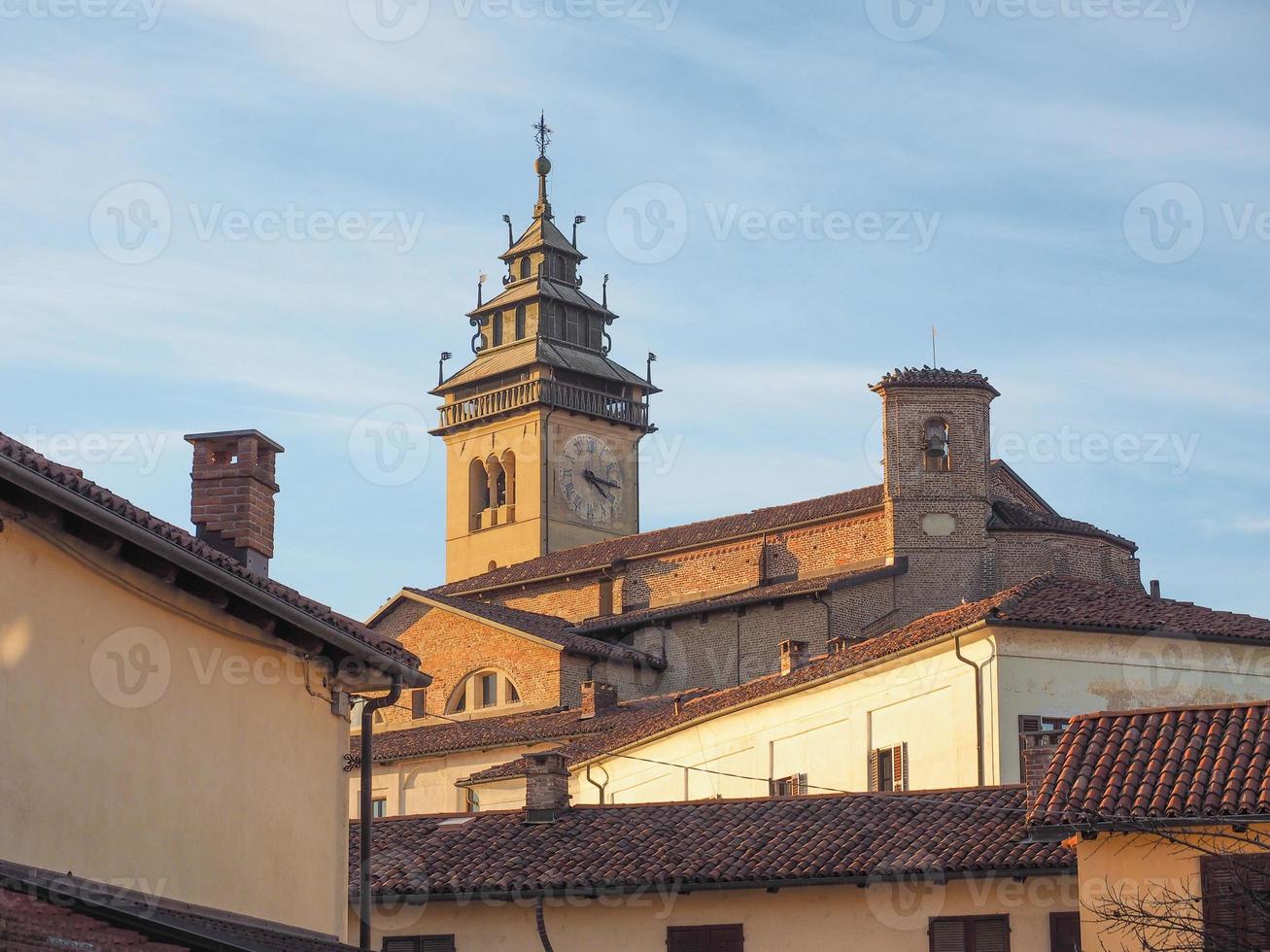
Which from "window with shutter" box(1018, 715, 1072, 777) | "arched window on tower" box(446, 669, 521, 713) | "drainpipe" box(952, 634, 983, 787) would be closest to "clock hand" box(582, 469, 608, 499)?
"arched window on tower" box(446, 669, 521, 713)

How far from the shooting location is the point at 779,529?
55.9 meters

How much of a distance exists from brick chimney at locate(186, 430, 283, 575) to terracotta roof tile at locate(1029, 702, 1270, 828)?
281 inches

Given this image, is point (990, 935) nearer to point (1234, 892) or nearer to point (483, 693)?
point (1234, 892)

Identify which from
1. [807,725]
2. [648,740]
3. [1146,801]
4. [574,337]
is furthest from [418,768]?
[574,337]

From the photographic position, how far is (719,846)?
78.5 feet

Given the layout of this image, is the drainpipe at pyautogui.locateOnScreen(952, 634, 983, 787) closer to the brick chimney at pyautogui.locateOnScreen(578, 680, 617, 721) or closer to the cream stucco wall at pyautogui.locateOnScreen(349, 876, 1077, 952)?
the cream stucco wall at pyautogui.locateOnScreen(349, 876, 1077, 952)

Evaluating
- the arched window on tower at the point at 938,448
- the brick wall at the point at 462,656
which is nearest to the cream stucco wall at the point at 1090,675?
the arched window on tower at the point at 938,448

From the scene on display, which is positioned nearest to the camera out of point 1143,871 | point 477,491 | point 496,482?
point 1143,871

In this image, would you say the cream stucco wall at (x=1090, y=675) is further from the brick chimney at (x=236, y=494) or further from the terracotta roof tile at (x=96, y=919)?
the terracotta roof tile at (x=96, y=919)

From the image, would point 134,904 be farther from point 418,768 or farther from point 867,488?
point 867,488

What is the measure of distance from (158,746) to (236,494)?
3.52 meters

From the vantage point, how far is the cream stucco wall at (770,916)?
22.2 m

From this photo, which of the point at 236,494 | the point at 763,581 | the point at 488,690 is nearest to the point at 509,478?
the point at 763,581

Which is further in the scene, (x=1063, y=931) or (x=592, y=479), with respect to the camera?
(x=592, y=479)
